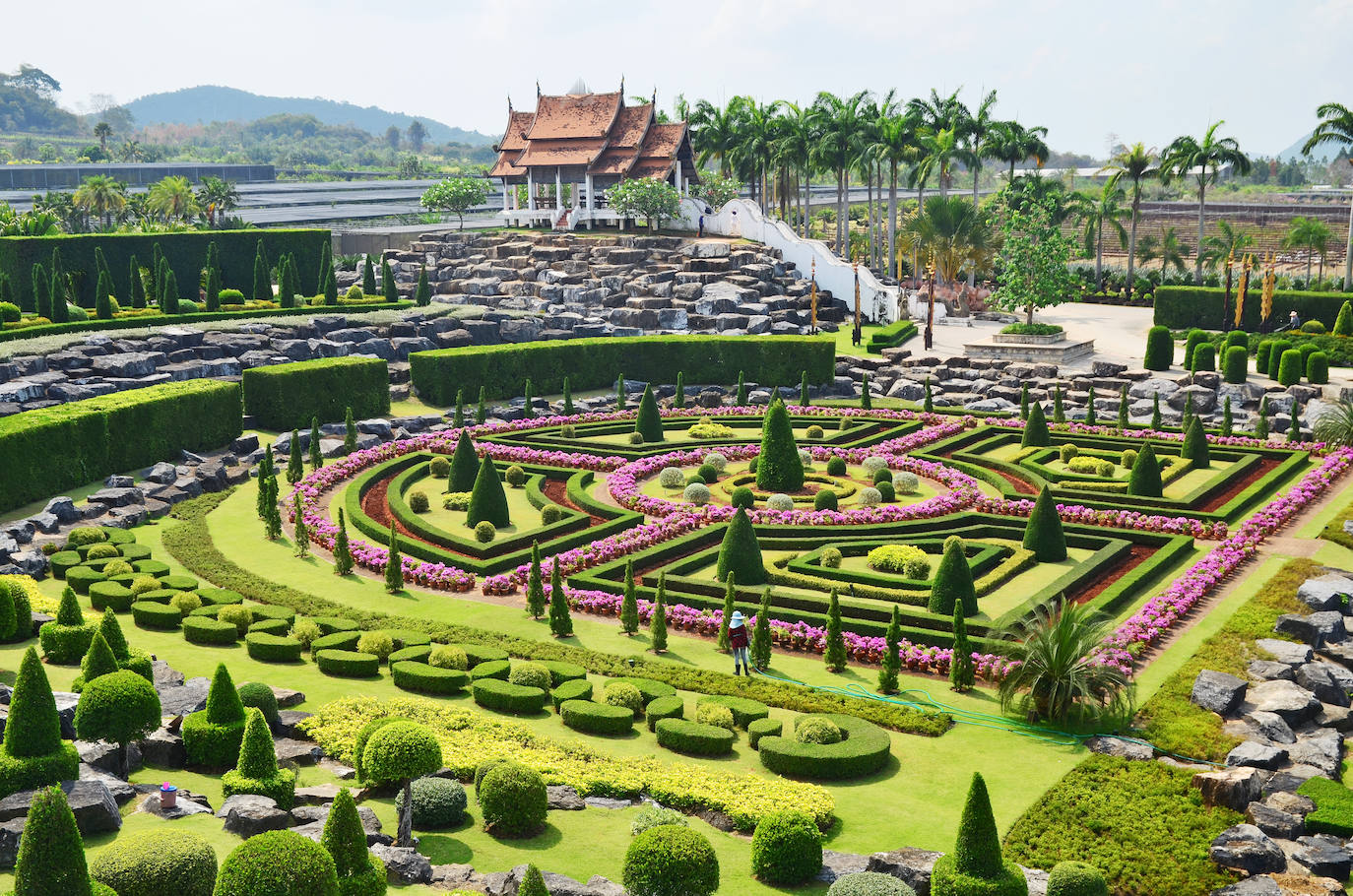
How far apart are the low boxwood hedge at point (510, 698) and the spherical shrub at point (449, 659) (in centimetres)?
169

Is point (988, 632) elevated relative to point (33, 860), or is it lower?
lower

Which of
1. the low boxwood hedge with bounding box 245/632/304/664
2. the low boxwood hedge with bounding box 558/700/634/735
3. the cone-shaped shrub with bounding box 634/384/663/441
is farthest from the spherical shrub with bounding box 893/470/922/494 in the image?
the low boxwood hedge with bounding box 245/632/304/664

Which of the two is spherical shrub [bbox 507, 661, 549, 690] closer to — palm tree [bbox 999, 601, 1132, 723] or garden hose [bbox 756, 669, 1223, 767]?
garden hose [bbox 756, 669, 1223, 767]

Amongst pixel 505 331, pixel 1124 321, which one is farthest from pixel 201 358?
pixel 1124 321

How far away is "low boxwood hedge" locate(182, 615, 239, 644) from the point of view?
94.9 ft

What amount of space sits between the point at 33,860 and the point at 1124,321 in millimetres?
75333

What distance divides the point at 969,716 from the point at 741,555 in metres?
8.95

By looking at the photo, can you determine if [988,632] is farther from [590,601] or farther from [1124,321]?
[1124,321]

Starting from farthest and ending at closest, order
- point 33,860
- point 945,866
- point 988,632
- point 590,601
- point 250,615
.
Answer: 1. point 590,601
2. point 250,615
3. point 988,632
4. point 945,866
5. point 33,860

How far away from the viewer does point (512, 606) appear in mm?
32750

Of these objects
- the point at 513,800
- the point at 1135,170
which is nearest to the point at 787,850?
the point at 513,800

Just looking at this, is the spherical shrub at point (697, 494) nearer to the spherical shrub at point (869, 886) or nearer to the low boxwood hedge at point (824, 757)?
the low boxwood hedge at point (824, 757)

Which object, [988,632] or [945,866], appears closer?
[945,866]

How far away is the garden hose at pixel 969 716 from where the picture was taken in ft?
78.5
